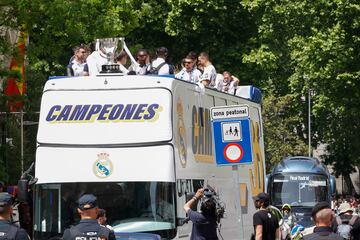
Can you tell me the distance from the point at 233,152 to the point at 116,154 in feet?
10.3

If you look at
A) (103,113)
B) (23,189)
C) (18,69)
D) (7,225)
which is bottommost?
(7,225)

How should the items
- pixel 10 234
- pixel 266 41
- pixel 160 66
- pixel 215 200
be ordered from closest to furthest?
1. pixel 10 234
2. pixel 215 200
3. pixel 160 66
4. pixel 266 41

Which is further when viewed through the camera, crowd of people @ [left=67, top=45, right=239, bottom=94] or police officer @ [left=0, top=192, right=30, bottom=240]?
crowd of people @ [left=67, top=45, right=239, bottom=94]

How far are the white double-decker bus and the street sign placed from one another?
1864 millimetres

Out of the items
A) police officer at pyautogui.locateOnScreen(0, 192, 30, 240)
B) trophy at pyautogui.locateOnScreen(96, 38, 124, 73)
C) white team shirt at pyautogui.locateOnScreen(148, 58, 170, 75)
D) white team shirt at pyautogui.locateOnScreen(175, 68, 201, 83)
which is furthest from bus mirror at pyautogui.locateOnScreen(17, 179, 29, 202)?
white team shirt at pyautogui.locateOnScreen(175, 68, 201, 83)

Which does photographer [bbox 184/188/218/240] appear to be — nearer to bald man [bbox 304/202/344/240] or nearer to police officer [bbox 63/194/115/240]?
police officer [bbox 63/194/115/240]

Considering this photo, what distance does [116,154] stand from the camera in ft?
49.8

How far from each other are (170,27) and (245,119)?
26896 millimetres

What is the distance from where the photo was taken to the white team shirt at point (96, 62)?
1747 cm

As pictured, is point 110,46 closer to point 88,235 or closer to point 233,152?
point 233,152

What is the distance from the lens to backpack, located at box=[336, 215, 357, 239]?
16.3 m

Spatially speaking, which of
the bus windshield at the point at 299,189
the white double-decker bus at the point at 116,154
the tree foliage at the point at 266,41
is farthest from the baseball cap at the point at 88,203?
the tree foliage at the point at 266,41

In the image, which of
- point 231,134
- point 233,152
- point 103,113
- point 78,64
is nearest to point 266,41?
point 78,64

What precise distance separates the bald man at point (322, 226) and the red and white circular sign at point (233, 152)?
7.72 meters
